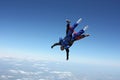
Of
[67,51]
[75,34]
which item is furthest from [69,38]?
[67,51]

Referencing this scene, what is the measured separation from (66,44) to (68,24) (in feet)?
4.08

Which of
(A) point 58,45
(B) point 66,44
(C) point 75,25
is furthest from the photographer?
(A) point 58,45

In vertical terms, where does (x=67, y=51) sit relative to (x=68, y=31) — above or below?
below

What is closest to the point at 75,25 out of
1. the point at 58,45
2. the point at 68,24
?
the point at 68,24

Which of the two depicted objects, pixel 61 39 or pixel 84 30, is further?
pixel 61 39

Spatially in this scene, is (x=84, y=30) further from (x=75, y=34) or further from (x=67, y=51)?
(x=67, y=51)

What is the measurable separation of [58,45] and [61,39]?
0.66 metres

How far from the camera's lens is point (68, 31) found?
8.30m

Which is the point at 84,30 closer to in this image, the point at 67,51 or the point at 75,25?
the point at 75,25

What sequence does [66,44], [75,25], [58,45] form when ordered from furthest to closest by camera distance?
[58,45]
[66,44]
[75,25]

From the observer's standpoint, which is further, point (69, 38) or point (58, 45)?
point (58, 45)

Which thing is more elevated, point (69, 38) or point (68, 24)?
point (68, 24)

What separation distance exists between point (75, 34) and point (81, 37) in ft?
1.18

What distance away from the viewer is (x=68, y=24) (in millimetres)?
8164
